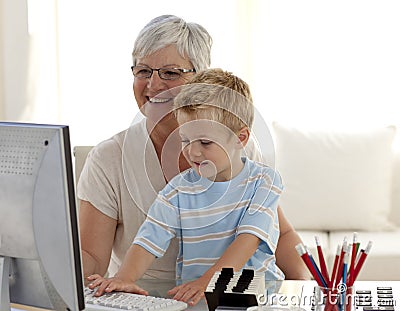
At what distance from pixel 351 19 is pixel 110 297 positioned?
2.86 metres

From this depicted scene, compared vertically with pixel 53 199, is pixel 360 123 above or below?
below

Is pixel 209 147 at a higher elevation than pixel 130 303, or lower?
higher

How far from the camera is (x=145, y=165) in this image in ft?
7.15

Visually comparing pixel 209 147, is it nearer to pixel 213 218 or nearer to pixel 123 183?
pixel 213 218

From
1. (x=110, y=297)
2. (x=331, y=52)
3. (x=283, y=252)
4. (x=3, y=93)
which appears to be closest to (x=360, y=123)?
(x=331, y=52)

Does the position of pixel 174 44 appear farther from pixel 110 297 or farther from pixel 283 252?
pixel 110 297

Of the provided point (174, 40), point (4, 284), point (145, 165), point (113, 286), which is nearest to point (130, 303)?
point (113, 286)

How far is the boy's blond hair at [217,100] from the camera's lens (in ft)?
6.06

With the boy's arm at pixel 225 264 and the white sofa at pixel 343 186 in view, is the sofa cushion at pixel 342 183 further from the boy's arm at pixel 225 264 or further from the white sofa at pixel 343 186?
the boy's arm at pixel 225 264

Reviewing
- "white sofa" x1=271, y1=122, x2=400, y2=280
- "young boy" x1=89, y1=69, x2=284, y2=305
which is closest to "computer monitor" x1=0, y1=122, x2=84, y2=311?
"young boy" x1=89, y1=69, x2=284, y2=305

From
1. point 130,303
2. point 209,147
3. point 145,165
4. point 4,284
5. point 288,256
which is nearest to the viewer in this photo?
point 4,284

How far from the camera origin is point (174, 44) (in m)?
2.08

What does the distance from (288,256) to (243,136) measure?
343mm

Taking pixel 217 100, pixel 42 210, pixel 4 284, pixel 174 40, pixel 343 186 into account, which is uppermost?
pixel 174 40
